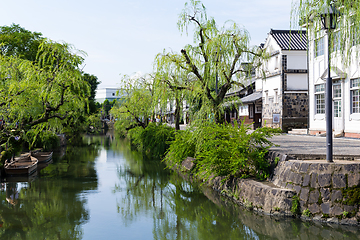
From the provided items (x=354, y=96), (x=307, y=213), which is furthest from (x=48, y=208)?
(x=354, y=96)

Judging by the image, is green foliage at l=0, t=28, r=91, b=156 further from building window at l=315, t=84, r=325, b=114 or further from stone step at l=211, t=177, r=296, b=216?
building window at l=315, t=84, r=325, b=114

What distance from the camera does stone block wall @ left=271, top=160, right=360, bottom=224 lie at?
8188 millimetres

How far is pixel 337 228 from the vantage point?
26.2 feet

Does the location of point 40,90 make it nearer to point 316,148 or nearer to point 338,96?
point 316,148

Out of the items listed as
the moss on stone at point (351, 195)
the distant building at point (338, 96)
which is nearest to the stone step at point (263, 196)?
the moss on stone at point (351, 195)

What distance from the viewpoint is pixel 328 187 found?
8.43 metres

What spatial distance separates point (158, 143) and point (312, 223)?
53.0 feet

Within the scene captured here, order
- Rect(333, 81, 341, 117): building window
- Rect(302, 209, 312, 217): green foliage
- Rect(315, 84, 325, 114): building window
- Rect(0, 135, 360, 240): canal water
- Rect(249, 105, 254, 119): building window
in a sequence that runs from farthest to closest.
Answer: Rect(249, 105, 254, 119): building window
Rect(315, 84, 325, 114): building window
Rect(333, 81, 341, 117): building window
Rect(302, 209, 312, 217): green foliage
Rect(0, 135, 360, 240): canal water

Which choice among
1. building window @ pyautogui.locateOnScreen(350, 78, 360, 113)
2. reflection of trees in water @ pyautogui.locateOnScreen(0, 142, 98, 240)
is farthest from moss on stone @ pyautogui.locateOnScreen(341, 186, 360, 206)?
building window @ pyautogui.locateOnScreen(350, 78, 360, 113)

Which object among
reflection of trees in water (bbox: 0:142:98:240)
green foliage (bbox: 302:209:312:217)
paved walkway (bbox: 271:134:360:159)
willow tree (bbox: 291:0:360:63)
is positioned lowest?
reflection of trees in water (bbox: 0:142:98:240)

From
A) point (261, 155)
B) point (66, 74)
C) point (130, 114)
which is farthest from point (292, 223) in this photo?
point (130, 114)

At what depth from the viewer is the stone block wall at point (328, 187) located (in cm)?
819

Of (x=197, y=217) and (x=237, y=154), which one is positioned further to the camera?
(x=237, y=154)

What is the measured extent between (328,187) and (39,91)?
39.2 feet
